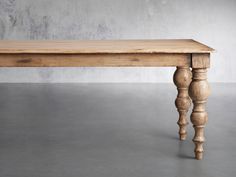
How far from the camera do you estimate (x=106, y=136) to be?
4.22 m

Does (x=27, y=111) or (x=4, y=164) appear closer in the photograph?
(x=4, y=164)

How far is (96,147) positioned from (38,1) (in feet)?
14.8

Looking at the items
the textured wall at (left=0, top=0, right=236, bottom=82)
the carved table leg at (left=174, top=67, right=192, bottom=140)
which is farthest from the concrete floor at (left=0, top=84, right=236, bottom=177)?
the textured wall at (left=0, top=0, right=236, bottom=82)

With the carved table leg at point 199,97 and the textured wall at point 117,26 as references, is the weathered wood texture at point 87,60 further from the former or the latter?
the textured wall at point 117,26

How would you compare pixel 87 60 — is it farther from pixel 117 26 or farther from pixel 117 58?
pixel 117 26

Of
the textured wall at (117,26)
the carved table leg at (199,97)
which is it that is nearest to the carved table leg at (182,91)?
the carved table leg at (199,97)

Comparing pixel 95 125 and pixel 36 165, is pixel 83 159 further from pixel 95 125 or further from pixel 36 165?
pixel 95 125

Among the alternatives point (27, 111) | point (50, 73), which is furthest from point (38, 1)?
point (27, 111)

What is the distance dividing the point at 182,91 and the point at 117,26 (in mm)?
4030

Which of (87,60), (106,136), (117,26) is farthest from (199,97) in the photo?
(117,26)

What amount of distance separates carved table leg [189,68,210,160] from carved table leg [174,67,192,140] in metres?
0.50

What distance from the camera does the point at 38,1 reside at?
7859 millimetres

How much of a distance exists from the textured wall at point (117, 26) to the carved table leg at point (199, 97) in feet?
14.3

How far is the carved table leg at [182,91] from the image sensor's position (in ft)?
12.9
